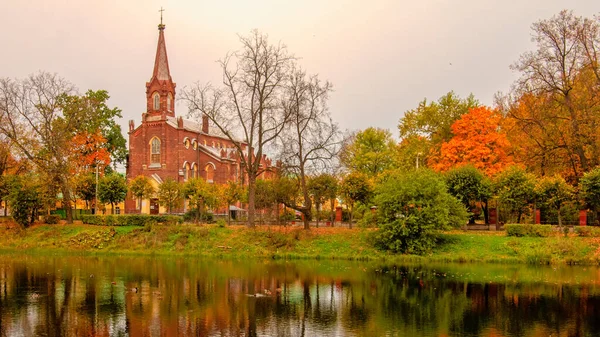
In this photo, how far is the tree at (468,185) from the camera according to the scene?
3881 centimetres

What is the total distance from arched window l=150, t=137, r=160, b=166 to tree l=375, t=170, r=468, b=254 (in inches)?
1624

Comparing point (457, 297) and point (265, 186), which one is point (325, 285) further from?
point (265, 186)

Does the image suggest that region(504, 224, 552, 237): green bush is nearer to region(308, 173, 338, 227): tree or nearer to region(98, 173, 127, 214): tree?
region(308, 173, 338, 227): tree

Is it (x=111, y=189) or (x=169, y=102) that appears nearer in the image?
(x=111, y=189)

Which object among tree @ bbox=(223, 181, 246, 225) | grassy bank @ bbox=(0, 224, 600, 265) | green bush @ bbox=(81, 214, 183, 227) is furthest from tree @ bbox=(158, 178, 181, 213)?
grassy bank @ bbox=(0, 224, 600, 265)

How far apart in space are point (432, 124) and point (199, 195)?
83.7 ft

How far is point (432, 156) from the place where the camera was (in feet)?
169

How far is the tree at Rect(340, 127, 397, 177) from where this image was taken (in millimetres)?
61497

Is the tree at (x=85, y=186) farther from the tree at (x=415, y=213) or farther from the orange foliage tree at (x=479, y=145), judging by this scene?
the orange foliage tree at (x=479, y=145)

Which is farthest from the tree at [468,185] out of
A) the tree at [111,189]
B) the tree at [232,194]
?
the tree at [111,189]

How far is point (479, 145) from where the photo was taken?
4669 cm

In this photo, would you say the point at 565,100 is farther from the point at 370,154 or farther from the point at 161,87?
the point at 161,87

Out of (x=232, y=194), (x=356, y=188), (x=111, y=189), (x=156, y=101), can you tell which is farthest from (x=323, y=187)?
(x=156, y=101)

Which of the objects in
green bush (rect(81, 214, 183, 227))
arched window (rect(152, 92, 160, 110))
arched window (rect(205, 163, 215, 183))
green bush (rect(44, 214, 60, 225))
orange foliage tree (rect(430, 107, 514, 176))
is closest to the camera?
green bush (rect(81, 214, 183, 227))
